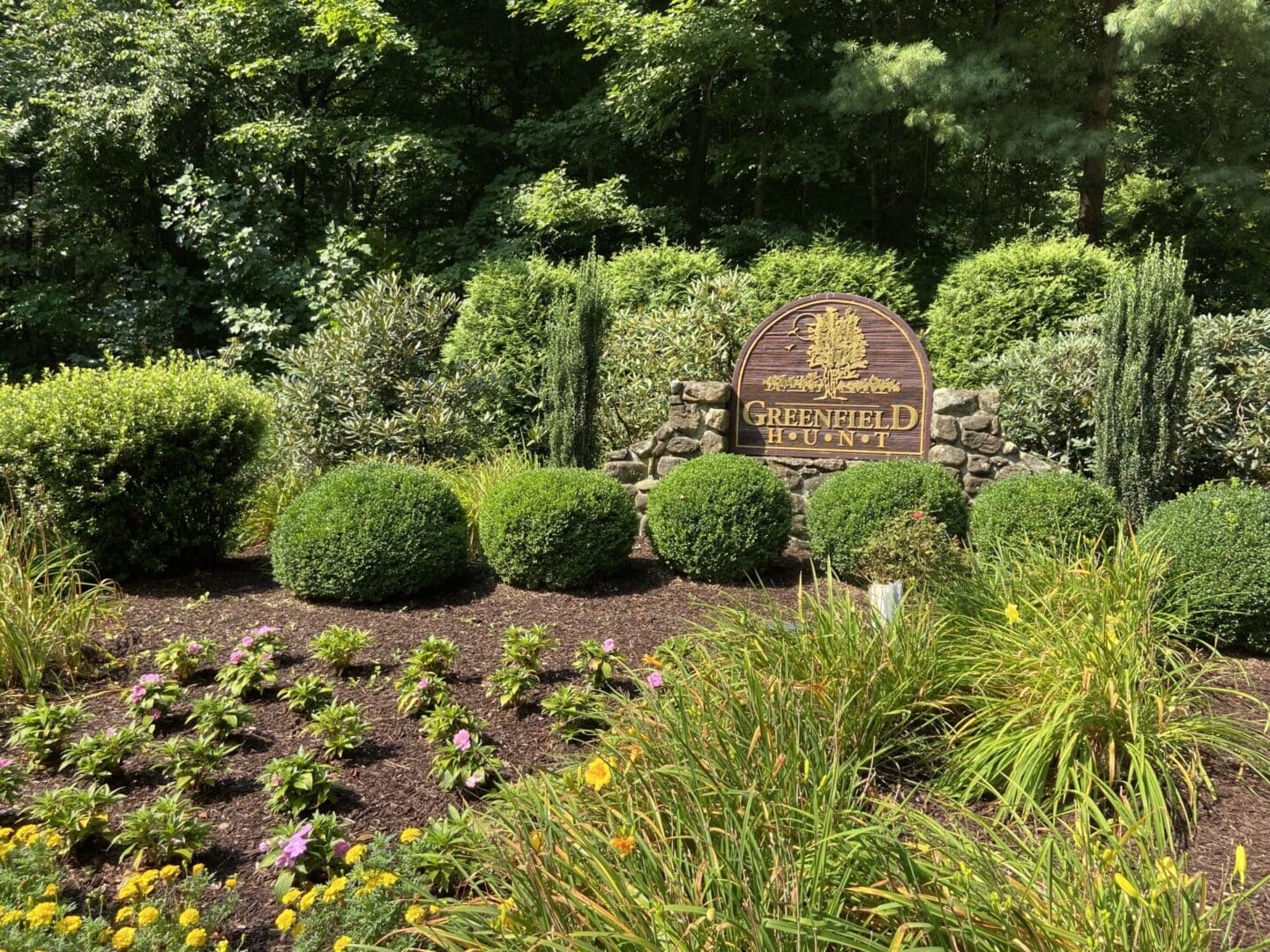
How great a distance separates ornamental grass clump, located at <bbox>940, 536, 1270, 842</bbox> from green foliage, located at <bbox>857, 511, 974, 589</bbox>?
2.26ft

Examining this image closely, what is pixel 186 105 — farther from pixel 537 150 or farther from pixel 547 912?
pixel 547 912

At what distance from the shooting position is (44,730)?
3.24 metres

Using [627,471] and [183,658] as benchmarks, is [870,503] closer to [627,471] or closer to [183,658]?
[627,471]

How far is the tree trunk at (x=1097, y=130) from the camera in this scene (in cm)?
1104

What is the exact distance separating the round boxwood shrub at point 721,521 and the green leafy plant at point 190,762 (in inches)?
126

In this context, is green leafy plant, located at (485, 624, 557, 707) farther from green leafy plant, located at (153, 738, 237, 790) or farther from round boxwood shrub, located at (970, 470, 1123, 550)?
round boxwood shrub, located at (970, 470, 1123, 550)

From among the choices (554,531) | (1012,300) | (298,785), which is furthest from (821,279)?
(298,785)

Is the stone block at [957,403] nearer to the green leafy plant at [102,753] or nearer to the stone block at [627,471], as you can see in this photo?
the stone block at [627,471]

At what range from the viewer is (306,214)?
43.5ft

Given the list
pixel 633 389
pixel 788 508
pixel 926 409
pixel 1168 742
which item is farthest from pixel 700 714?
pixel 633 389

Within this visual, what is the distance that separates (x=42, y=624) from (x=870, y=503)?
468cm

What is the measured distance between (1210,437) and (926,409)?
2361 millimetres

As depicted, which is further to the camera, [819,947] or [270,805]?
[270,805]

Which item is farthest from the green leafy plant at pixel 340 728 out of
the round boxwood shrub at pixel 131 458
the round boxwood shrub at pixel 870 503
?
the round boxwood shrub at pixel 870 503
